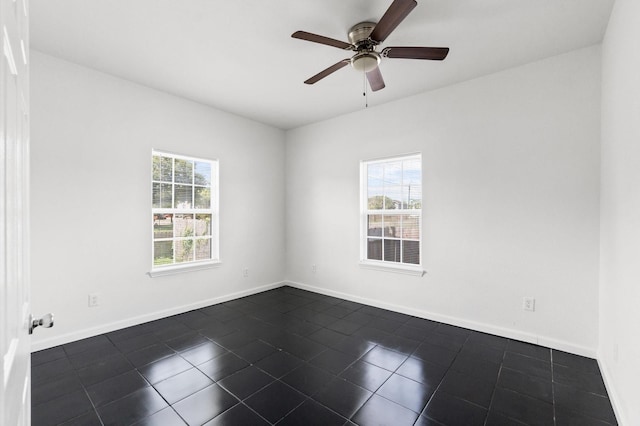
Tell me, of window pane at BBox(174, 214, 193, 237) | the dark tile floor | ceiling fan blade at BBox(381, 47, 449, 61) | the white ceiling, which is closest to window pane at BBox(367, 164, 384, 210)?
the white ceiling

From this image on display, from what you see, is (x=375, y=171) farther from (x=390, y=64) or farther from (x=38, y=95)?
(x=38, y=95)

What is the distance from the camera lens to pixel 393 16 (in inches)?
71.7

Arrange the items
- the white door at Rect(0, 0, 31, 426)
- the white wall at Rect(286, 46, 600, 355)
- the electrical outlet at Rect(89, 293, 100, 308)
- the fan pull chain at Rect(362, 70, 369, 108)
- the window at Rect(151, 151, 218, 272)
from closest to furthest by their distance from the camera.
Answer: the white door at Rect(0, 0, 31, 426) → the white wall at Rect(286, 46, 600, 355) → the electrical outlet at Rect(89, 293, 100, 308) → the fan pull chain at Rect(362, 70, 369, 108) → the window at Rect(151, 151, 218, 272)

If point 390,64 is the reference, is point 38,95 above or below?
below

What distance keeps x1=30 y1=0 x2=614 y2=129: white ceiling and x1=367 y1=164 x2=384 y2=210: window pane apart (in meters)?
1.09

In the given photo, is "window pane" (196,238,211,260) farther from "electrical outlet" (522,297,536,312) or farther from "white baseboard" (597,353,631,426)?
"white baseboard" (597,353,631,426)

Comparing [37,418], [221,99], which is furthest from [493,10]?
[37,418]

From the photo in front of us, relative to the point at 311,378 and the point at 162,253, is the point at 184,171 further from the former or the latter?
the point at 311,378

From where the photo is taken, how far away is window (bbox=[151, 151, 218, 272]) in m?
3.58

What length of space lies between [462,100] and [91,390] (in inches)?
165

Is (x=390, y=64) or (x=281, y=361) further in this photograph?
(x=390, y=64)

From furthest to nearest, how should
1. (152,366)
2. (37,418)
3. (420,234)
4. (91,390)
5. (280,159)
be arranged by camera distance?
(280,159)
(420,234)
(152,366)
(91,390)
(37,418)

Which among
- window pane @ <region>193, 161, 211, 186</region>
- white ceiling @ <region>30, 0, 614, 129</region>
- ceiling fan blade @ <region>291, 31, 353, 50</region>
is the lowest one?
window pane @ <region>193, 161, 211, 186</region>

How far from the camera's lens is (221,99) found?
377 cm
